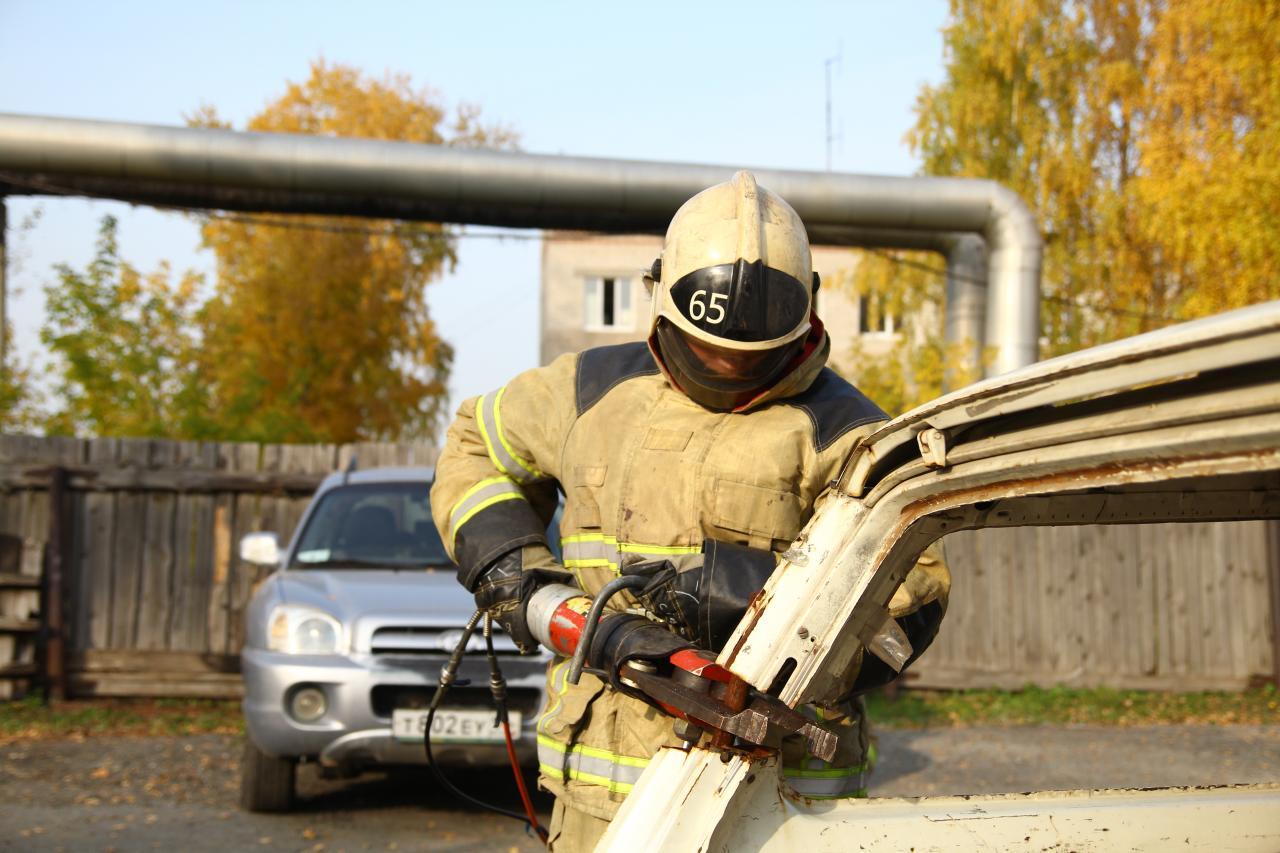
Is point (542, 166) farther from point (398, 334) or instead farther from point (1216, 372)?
point (398, 334)

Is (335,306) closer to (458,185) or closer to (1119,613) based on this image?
(458,185)

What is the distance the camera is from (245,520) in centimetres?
1059

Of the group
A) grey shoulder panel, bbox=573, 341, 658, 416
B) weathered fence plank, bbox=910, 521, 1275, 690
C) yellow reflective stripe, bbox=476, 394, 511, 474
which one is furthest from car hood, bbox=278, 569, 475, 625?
weathered fence plank, bbox=910, 521, 1275, 690

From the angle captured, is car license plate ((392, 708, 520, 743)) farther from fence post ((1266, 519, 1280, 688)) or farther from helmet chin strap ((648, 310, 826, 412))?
fence post ((1266, 519, 1280, 688))

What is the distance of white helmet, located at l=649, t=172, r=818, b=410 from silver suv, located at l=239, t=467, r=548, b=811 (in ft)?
12.1

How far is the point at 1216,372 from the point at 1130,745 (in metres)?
8.58

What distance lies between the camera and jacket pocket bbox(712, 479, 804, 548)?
263 centimetres

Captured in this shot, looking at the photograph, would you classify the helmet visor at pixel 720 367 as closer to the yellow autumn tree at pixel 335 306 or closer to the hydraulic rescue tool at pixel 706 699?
the hydraulic rescue tool at pixel 706 699

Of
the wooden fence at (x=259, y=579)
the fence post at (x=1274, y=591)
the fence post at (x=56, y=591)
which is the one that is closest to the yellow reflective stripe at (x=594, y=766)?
the wooden fence at (x=259, y=579)

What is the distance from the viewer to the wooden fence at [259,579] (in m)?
10.2

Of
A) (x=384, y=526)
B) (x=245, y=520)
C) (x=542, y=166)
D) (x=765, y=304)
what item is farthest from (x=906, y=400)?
(x=765, y=304)

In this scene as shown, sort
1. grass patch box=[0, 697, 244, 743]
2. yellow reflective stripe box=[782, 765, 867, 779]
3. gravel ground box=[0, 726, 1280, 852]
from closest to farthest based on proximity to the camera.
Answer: yellow reflective stripe box=[782, 765, 867, 779] < gravel ground box=[0, 726, 1280, 852] < grass patch box=[0, 697, 244, 743]

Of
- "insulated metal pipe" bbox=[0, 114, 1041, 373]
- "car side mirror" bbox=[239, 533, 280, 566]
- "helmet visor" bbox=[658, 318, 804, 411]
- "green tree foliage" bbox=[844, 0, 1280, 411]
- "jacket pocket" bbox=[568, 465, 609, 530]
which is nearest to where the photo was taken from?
"helmet visor" bbox=[658, 318, 804, 411]

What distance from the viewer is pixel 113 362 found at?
54.2ft
